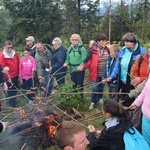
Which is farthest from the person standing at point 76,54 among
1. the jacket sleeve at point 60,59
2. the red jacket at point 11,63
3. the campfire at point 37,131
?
the campfire at point 37,131

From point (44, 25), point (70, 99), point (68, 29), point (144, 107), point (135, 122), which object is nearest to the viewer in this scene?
point (144, 107)

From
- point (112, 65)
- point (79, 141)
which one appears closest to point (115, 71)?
point (112, 65)

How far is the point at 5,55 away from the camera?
5.44 metres

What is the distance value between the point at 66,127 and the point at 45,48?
14.6ft

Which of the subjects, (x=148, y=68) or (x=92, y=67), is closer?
(x=148, y=68)

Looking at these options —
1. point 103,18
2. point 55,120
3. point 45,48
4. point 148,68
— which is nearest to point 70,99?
point 55,120

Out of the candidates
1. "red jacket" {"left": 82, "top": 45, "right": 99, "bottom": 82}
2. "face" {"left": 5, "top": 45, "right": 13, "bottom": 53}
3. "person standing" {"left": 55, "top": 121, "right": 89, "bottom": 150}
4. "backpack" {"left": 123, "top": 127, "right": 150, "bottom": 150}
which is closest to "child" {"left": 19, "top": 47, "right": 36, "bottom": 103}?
"face" {"left": 5, "top": 45, "right": 13, "bottom": 53}

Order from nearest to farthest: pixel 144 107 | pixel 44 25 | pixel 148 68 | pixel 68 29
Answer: pixel 144 107, pixel 148 68, pixel 44 25, pixel 68 29

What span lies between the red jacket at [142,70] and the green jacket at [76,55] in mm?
1950

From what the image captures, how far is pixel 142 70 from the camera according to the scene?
148 inches

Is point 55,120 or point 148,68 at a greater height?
point 148,68

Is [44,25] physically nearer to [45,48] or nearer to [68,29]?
[68,29]

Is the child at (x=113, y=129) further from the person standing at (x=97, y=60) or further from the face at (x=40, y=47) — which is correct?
the face at (x=40, y=47)

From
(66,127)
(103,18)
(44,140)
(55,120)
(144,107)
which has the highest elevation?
(103,18)
